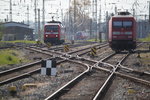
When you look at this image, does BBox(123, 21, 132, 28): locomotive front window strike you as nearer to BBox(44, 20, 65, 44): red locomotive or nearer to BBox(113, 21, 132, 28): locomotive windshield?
BBox(113, 21, 132, 28): locomotive windshield

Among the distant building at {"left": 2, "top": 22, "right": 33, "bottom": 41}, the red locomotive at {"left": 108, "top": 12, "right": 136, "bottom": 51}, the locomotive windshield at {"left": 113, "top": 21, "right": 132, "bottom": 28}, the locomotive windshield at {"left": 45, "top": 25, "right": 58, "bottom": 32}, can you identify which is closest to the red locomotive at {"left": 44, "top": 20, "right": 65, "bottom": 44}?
the locomotive windshield at {"left": 45, "top": 25, "right": 58, "bottom": 32}

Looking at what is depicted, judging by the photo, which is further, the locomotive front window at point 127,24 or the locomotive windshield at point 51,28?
the locomotive windshield at point 51,28

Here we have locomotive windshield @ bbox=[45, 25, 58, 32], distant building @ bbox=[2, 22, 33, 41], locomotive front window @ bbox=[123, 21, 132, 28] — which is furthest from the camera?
distant building @ bbox=[2, 22, 33, 41]

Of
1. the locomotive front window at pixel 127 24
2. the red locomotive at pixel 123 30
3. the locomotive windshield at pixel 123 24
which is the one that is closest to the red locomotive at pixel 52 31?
the red locomotive at pixel 123 30

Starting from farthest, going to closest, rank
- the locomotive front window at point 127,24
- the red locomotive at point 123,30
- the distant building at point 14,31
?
the distant building at point 14,31 < the locomotive front window at point 127,24 < the red locomotive at point 123,30

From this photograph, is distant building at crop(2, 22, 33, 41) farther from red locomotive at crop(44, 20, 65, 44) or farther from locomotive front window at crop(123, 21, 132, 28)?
locomotive front window at crop(123, 21, 132, 28)

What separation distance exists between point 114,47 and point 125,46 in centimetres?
100

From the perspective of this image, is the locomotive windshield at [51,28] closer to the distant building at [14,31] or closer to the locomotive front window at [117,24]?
the locomotive front window at [117,24]

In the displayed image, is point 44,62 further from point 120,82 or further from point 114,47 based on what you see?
point 114,47

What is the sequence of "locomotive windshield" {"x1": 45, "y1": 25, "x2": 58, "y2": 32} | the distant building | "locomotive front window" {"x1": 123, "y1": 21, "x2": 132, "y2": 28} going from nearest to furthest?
"locomotive front window" {"x1": 123, "y1": 21, "x2": 132, "y2": 28} → "locomotive windshield" {"x1": 45, "y1": 25, "x2": 58, "y2": 32} → the distant building

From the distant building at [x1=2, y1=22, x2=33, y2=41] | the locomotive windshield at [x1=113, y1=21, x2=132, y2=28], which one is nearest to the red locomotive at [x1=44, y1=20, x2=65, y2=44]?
the locomotive windshield at [x1=113, y1=21, x2=132, y2=28]

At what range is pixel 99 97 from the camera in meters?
8.55

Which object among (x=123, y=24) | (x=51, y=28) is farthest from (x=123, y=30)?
(x=51, y=28)

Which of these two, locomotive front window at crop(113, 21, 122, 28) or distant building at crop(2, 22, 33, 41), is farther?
distant building at crop(2, 22, 33, 41)
